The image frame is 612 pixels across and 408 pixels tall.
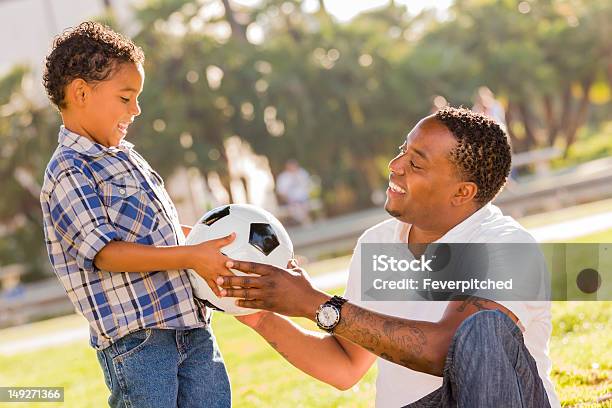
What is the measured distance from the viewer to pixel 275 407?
548 centimetres

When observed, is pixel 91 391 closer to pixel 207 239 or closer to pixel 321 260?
pixel 207 239

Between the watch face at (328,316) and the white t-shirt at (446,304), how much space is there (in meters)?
0.43

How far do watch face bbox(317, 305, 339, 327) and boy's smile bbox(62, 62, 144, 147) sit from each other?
3.80ft

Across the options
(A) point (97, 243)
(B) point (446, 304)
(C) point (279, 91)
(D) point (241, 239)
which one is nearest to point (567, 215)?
(B) point (446, 304)

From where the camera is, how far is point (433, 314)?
3.48 meters

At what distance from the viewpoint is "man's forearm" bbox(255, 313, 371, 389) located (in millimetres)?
3807

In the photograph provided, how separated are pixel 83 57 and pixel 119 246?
0.80 meters

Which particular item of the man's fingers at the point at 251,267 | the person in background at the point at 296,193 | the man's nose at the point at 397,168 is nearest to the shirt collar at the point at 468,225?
the man's nose at the point at 397,168

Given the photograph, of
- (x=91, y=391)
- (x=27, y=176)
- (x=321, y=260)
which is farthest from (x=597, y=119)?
(x=91, y=391)

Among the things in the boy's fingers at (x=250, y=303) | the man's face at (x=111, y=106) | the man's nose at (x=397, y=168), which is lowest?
the boy's fingers at (x=250, y=303)

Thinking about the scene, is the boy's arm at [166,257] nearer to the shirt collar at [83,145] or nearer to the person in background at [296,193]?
the shirt collar at [83,145]

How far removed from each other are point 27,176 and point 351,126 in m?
8.74

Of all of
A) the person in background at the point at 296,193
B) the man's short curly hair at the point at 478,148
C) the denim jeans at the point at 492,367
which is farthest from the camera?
the person in background at the point at 296,193

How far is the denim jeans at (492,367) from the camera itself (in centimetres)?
297
